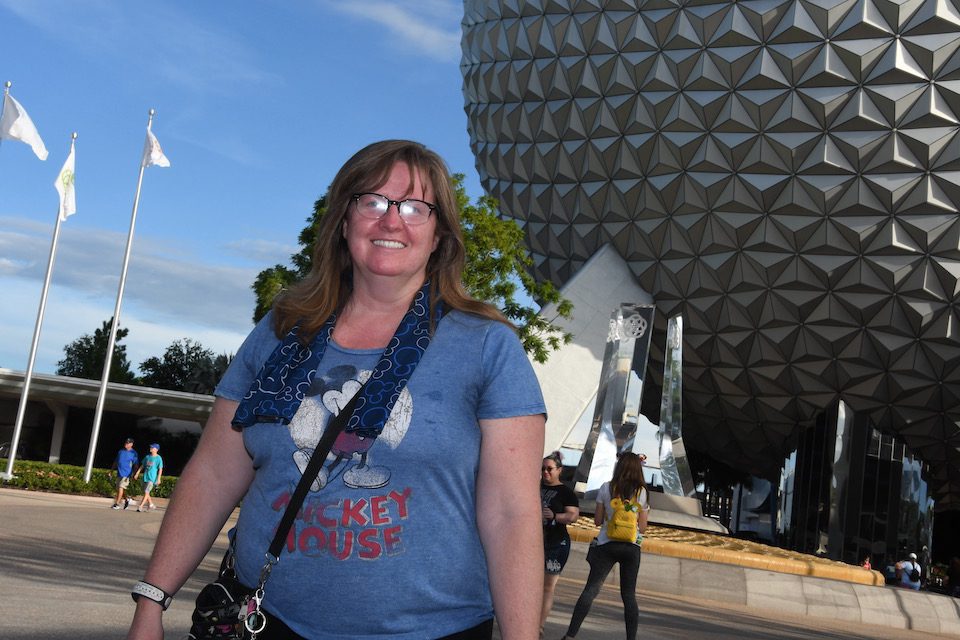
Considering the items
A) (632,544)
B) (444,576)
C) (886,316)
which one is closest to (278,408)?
(444,576)

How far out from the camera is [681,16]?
80.7 ft

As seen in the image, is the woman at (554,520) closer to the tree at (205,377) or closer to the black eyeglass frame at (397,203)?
the black eyeglass frame at (397,203)

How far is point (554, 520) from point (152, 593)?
610cm

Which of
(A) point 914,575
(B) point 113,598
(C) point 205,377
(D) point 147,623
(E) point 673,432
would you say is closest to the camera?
(D) point 147,623

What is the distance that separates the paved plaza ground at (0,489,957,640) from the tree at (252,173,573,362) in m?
7.14

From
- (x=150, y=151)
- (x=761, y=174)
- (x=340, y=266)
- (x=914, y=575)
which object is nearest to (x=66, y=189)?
(x=150, y=151)

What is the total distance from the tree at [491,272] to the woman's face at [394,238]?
743 inches

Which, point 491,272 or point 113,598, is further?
point 491,272

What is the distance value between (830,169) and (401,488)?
78.7 feet

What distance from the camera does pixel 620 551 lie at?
27.1 feet

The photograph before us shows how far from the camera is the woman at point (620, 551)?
25.9 feet

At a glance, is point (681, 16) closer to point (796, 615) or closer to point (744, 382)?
point (744, 382)

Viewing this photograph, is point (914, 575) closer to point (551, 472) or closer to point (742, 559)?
point (742, 559)

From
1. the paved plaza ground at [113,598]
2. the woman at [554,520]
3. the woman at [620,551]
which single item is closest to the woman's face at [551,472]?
the woman at [554,520]
